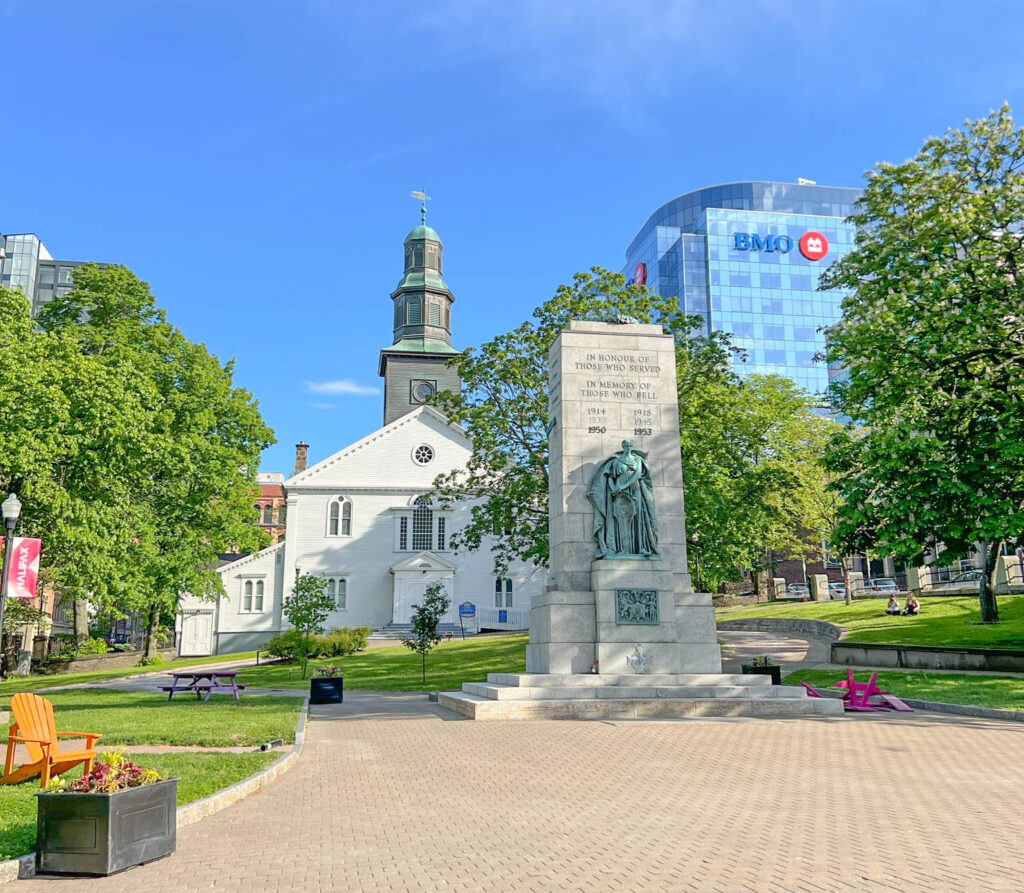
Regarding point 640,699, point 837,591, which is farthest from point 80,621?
point 837,591

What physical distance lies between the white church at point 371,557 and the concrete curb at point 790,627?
12.2 m

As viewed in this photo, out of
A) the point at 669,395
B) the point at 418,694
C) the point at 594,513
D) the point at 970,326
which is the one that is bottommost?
the point at 418,694

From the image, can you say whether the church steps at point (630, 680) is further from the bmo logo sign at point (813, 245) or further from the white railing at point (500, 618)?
the bmo logo sign at point (813, 245)

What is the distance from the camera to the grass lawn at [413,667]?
2603cm

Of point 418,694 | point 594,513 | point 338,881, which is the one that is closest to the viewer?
point 338,881

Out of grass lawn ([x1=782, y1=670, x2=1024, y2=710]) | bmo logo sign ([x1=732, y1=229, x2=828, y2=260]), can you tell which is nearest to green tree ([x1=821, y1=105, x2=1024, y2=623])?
grass lawn ([x1=782, y1=670, x2=1024, y2=710])

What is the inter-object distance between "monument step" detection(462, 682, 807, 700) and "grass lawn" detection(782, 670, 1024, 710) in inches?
131

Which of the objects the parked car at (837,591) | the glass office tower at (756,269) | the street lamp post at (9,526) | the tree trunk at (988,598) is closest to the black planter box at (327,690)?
the street lamp post at (9,526)

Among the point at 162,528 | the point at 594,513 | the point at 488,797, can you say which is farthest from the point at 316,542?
the point at 488,797

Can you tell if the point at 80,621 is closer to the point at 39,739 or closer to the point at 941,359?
the point at 39,739

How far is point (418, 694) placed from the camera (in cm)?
2248

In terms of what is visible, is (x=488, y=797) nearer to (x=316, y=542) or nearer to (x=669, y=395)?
(x=669, y=395)

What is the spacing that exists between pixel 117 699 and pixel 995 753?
1873 centimetres

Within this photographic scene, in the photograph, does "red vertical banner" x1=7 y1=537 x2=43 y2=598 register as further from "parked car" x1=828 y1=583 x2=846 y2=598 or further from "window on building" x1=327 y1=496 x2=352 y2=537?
"parked car" x1=828 y1=583 x2=846 y2=598
